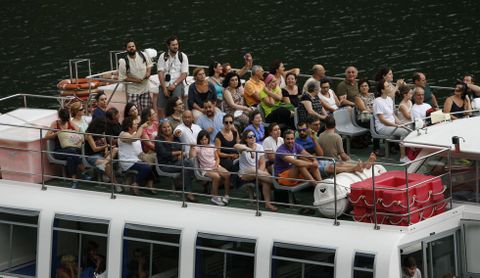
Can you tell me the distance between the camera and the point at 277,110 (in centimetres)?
2739

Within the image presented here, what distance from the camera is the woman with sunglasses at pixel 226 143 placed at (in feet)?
81.8

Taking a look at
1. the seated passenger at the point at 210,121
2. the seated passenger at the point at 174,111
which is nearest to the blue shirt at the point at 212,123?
the seated passenger at the point at 210,121

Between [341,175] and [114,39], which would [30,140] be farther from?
[114,39]

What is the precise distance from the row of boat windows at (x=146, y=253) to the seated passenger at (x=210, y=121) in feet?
7.70

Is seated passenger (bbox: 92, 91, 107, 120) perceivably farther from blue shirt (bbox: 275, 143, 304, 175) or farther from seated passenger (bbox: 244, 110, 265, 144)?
blue shirt (bbox: 275, 143, 304, 175)

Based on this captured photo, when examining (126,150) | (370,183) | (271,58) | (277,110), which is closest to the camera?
(370,183)

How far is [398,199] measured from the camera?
74.5 ft

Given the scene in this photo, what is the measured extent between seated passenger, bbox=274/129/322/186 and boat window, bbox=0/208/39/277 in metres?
5.05

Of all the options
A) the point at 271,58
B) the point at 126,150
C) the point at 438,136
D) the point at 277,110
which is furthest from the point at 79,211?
the point at 271,58

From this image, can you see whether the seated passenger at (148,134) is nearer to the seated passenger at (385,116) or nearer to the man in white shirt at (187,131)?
the man in white shirt at (187,131)

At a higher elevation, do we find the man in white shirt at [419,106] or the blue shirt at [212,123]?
the man in white shirt at [419,106]

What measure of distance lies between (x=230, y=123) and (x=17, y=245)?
4.69 meters

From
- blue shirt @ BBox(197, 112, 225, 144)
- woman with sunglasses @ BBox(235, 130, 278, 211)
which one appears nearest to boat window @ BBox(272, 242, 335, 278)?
woman with sunglasses @ BBox(235, 130, 278, 211)

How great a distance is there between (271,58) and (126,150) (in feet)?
77.8
